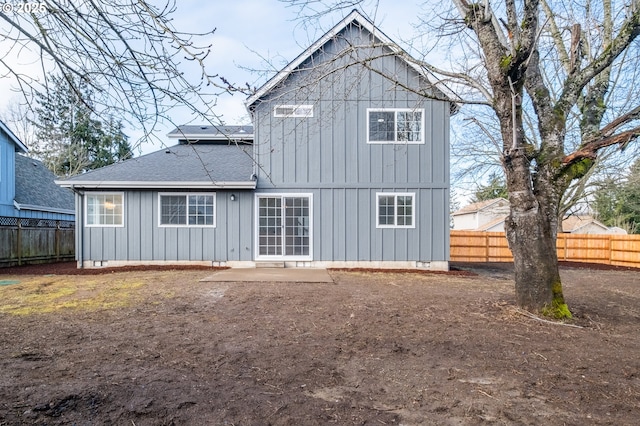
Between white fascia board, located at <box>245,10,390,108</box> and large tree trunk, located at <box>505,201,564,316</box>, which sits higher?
white fascia board, located at <box>245,10,390,108</box>

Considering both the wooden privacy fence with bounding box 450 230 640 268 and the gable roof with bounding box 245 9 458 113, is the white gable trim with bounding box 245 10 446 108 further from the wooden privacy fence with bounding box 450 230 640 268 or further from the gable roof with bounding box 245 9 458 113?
the wooden privacy fence with bounding box 450 230 640 268

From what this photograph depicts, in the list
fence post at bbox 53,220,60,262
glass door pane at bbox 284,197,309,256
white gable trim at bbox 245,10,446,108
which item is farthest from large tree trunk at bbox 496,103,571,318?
fence post at bbox 53,220,60,262

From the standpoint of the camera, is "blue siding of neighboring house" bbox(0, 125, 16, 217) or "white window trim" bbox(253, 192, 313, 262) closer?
"white window trim" bbox(253, 192, 313, 262)

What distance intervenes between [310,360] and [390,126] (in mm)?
8743

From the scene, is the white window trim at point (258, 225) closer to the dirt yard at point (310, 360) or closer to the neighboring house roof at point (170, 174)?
the neighboring house roof at point (170, 174)

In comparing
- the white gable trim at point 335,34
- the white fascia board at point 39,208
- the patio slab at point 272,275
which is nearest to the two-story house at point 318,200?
the patio slab at point 272,275

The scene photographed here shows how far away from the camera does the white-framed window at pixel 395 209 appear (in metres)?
11.0

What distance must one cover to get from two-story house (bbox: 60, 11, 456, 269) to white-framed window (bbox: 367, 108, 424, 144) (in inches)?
1.2

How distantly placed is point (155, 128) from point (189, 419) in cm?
231

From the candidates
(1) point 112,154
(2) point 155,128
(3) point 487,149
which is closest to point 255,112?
(2) point 155,128

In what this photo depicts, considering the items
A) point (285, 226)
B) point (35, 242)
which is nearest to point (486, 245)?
point (285, 226)

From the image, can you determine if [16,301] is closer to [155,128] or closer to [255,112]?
[155,128]

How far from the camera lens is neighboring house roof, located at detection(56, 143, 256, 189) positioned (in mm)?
10352

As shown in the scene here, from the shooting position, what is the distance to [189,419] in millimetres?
2521
